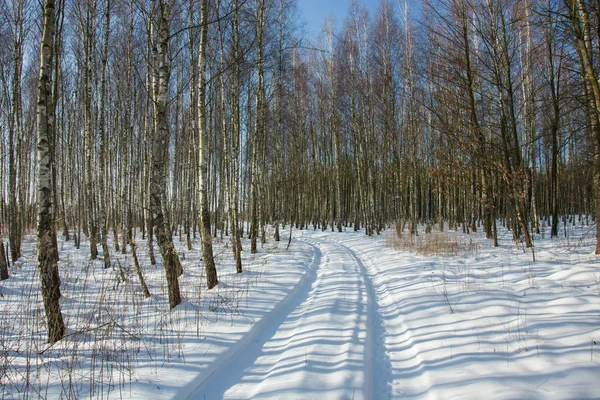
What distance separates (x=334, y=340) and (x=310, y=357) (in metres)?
0.53

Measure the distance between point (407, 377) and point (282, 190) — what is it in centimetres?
2902

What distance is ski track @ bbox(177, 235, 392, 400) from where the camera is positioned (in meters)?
2.88

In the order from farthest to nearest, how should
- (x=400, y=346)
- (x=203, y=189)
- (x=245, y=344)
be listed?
(x=203, y=189) → (x=245, y=344) → (x=400, y=346)

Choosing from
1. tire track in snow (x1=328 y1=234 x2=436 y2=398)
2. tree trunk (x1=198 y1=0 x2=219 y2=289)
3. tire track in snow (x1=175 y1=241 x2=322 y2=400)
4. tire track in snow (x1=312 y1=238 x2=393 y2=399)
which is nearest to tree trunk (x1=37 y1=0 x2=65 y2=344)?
tire track in snow (x1=175 y1=241 x2=322 y2=400)

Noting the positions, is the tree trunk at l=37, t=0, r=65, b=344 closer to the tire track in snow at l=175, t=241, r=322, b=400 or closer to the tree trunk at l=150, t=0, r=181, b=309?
Result: the tree trunk at l=150, t=0, r=181, b=309

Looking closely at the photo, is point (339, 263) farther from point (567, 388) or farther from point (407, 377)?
point (567, 388)

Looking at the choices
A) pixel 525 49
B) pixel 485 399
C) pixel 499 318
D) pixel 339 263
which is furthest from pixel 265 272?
pixel 525 49

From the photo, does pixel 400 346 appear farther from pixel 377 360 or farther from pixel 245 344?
pixel 245 344

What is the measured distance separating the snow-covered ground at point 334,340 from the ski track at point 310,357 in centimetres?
2

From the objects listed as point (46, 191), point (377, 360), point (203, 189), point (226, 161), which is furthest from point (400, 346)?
point (226, 161)

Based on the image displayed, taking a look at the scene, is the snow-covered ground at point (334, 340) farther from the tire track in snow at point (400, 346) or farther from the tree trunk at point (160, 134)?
the tree trunk at point (160, 134)

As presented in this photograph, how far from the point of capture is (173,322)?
4715mm

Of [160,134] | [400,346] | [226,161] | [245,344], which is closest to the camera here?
[400,346]

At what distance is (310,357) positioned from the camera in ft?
11.3
